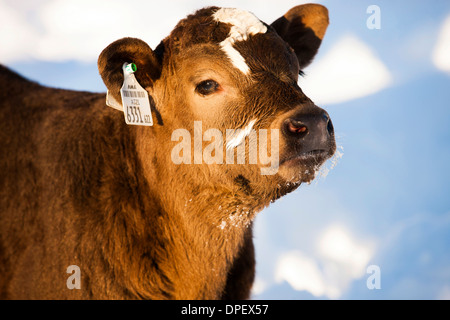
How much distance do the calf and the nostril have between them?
0.04ft

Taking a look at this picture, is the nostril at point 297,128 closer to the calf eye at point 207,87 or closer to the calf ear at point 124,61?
the calf eye at point 207,87

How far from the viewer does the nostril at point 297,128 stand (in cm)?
294

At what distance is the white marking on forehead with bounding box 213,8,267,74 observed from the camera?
11.1 feet

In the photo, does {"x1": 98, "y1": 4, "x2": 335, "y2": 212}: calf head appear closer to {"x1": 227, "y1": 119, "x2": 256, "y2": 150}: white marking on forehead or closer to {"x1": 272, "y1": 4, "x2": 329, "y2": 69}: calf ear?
{"x1": 227, "y1": 119, "x2": 256, "y2": 150}: white marking on forehead

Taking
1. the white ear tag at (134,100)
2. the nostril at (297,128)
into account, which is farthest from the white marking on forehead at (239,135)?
the white ear tag at (134,100)

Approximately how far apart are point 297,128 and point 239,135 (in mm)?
486

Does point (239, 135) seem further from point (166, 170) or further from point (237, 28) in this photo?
point (237, 28)

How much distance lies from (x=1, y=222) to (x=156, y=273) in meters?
1.47

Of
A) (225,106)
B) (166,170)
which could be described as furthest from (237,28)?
(166,170)

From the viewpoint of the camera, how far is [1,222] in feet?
13.6

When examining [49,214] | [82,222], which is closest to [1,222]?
[49,214]

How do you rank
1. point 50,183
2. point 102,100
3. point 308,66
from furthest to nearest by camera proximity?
point 308,66 → point 102,100 → point 50,183

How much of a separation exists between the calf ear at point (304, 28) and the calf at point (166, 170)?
774 millimetres
